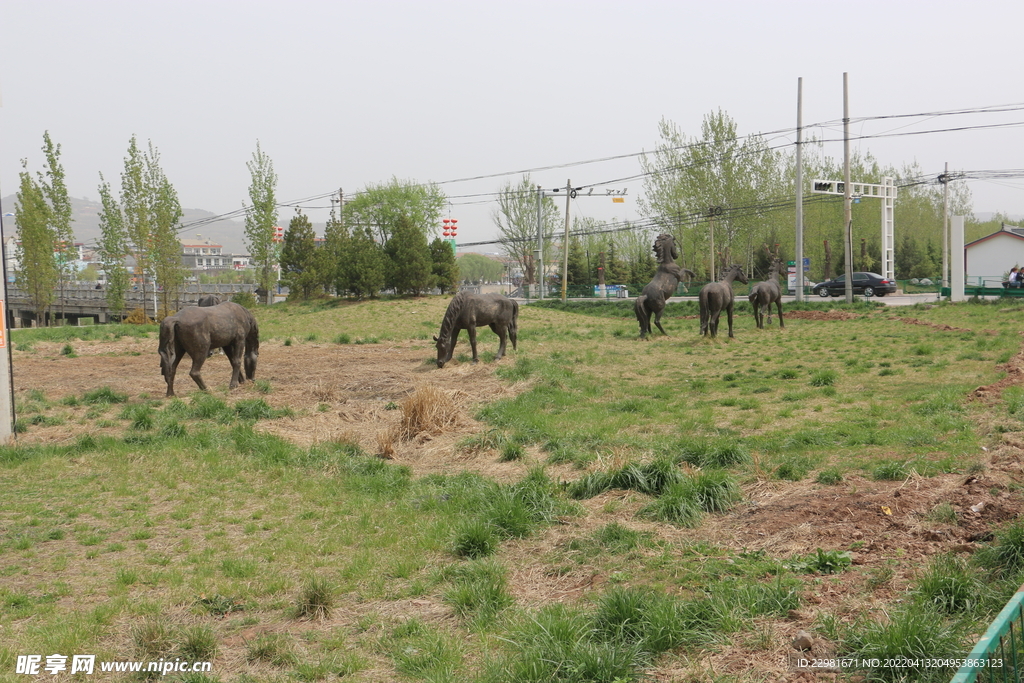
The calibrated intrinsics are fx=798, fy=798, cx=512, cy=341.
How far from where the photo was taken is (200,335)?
14039 mm

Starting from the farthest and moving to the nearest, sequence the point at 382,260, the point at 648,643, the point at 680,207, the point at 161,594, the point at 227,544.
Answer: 1. the point at 680,207
2. the point at 382,260
3. the point at 227,544
4. the point at 161,594
5. the point at 648,643

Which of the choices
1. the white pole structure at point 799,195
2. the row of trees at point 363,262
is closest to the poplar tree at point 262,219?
the row of trees at point 363,262

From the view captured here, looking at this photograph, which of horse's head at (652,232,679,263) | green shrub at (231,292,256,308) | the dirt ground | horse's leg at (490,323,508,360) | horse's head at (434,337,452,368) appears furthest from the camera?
green shrub at (231,292,256,308)

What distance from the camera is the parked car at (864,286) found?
45969 mm

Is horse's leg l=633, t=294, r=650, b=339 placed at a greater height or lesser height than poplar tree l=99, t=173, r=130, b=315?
lesser

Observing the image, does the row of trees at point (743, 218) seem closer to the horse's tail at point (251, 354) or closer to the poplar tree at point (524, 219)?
the poplar tree at point (524, 219)

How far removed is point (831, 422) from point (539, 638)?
6.88m

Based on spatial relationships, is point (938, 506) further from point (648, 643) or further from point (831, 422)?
point (831, 422)

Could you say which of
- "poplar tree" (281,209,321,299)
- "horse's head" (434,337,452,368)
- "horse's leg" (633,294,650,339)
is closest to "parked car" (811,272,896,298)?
"horse's leg" (633,294,650,339)

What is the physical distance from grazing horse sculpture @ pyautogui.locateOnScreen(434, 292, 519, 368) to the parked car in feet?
108

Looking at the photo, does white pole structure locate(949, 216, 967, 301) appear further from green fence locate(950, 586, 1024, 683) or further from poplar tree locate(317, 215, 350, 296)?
green fence locate(950, 586, 1024, 683)

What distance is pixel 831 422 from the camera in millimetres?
10031

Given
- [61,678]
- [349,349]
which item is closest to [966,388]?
[61,678]

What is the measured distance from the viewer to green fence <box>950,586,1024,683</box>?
2.59 m
